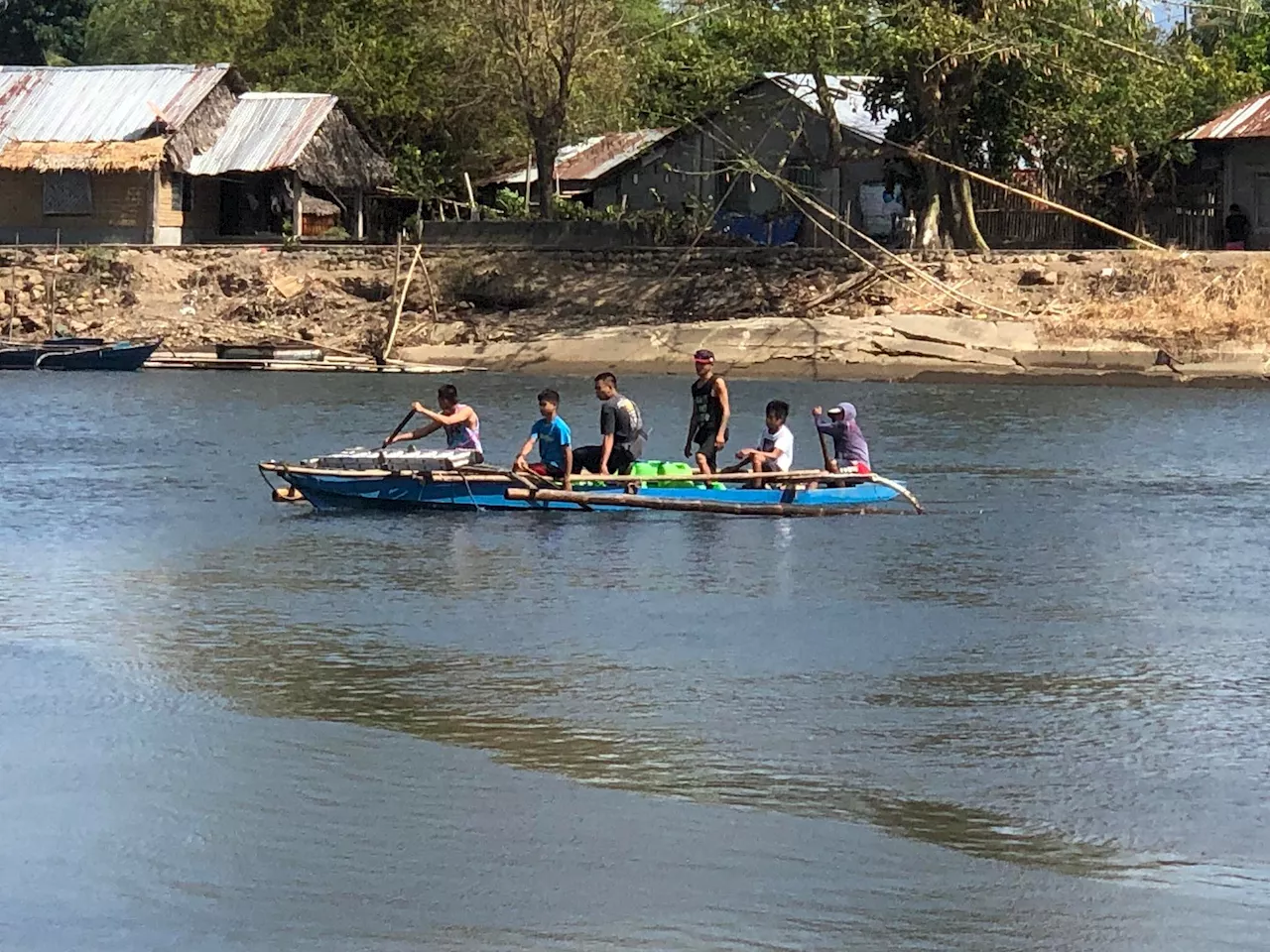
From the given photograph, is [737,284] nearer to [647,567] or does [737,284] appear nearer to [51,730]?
[647,567]

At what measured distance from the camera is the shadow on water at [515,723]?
9602 mm

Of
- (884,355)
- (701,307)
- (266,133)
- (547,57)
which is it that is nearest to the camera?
(884,355)

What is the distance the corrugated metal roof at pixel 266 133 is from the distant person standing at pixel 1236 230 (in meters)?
19.3

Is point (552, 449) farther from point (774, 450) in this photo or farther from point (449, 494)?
point (774, 450)

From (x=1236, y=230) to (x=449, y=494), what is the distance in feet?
82.5

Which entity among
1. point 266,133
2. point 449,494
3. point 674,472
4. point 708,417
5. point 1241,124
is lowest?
point 449,494

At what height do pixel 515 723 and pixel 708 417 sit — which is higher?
pixel 708 417

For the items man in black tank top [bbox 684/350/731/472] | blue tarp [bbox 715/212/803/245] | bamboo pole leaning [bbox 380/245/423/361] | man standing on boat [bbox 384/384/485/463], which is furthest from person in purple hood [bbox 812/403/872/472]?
blue tarp [bbox 715/212/803/245]

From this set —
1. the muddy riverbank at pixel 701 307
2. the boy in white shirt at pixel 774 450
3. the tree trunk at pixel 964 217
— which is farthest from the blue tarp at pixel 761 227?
the boy in white shirt at pixel 774 450

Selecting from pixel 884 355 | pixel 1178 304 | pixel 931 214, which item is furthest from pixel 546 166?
pixel 1178 304

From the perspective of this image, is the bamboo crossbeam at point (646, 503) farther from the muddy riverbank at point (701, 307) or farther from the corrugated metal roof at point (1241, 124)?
the corrugated metal roof at point (1241, 124)

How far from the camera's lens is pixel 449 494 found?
18.9 meters

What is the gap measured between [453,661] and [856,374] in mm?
24636

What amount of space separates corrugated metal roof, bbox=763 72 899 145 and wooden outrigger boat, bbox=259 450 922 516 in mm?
22263
